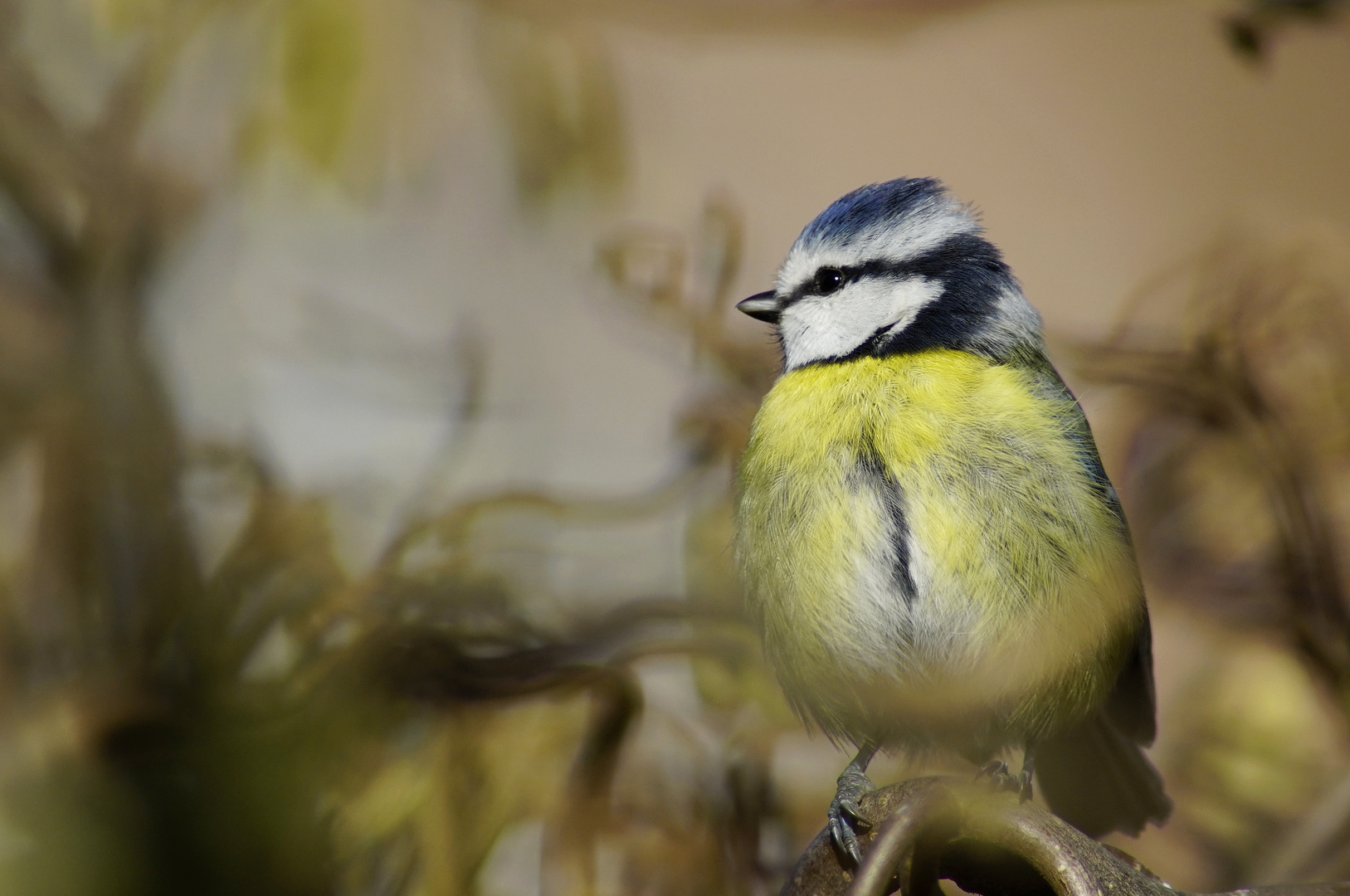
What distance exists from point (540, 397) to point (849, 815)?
85 cm

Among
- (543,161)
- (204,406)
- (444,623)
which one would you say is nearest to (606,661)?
(444,623)

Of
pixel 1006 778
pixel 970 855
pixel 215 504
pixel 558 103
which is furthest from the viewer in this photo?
pixel 558 103

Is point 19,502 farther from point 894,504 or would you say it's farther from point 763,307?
point 894,504

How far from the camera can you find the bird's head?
890 millimetres

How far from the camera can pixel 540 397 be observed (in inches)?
55.7

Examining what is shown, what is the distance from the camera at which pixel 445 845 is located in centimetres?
94

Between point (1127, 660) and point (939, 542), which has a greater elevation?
point (939, 542)

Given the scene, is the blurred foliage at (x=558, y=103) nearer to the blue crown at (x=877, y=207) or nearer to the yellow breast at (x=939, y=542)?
the blue crown at (x=877, y=207)

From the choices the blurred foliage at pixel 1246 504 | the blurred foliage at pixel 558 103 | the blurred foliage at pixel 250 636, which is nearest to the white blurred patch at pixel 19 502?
the blurred foliage at pixel 250 636

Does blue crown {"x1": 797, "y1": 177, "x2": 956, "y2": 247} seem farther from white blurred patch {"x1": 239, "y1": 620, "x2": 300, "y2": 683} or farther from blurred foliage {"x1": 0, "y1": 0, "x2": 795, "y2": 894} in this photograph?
white blurred patch {"x1": 239, "y1": 620, "x2": 300, "y2": 683}

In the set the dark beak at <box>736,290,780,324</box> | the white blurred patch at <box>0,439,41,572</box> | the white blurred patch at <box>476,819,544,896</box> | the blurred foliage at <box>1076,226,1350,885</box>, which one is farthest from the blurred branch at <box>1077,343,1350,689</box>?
the white blurred patch at <box>0,439,41,572</box>

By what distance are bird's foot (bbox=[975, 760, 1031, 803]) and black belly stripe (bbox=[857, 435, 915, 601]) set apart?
0.17 m

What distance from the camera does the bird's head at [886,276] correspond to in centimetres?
89

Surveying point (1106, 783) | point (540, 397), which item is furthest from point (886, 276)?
point (540, 397)
